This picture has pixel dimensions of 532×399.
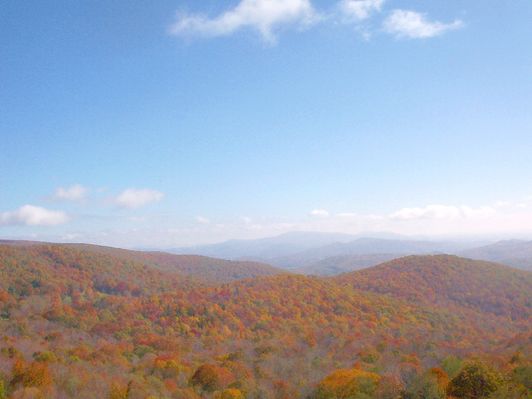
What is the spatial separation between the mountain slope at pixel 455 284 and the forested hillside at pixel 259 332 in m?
0.48

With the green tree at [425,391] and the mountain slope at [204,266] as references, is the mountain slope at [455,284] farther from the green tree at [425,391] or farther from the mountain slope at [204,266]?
the green tree at [425,391]

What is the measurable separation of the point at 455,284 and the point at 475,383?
326ft

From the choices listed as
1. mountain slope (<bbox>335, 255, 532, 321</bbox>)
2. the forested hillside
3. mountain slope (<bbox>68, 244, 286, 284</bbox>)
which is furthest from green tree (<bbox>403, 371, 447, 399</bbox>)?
mountain slope (<bbox>68, 244, 286, 284</bbox>)

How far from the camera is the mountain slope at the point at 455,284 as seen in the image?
9744 cm

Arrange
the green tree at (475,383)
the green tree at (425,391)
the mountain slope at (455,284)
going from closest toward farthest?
1. the green tree at (475,383)
2. the green tree at (425,391)
3. the mountain slope at (455,284)

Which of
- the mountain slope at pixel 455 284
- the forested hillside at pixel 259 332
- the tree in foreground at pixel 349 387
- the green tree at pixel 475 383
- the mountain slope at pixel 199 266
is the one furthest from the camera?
the mountain slope at pixel 199 266

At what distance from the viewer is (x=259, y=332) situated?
2771 inches

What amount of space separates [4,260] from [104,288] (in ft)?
78.7

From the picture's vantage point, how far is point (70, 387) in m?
27.0

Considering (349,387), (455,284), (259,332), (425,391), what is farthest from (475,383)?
(455,284)

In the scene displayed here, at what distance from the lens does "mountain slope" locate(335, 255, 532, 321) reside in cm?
9744

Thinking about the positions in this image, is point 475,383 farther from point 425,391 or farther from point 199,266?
point 199,266

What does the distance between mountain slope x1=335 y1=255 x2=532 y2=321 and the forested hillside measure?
48cm

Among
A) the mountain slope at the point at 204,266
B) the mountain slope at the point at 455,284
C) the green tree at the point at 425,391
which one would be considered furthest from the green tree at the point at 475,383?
the mountain slope at the point at 204,266
